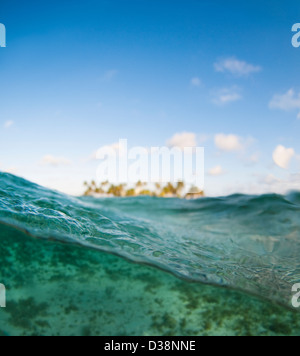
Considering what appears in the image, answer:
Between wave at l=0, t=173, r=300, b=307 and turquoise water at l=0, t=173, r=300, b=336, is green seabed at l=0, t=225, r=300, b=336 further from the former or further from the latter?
wave at l=0, t=173, r=300, b=307

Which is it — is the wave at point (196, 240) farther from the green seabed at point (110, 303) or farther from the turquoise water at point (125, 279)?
the green seabed at point (110, 303)

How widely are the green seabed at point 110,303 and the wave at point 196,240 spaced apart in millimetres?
289

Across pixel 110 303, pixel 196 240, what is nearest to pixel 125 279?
pixel 110 303

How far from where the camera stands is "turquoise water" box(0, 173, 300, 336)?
3768mm

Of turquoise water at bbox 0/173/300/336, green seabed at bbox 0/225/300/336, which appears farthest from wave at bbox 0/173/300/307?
green seabed at bbox 0/225/300/336

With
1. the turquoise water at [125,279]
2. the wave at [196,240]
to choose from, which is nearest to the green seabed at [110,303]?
the turquoise water at [125,279]

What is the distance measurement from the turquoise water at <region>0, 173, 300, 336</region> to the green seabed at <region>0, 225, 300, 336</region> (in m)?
0.01

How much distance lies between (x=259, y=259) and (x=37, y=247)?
4616mm

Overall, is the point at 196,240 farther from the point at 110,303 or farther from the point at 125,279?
the point at 110,303

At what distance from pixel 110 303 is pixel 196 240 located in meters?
3.32
